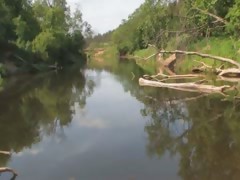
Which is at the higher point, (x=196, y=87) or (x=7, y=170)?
(x=196, y=87)

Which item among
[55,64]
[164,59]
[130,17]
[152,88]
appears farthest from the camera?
[130,17]

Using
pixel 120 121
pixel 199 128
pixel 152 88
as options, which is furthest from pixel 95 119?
pixel 152 88

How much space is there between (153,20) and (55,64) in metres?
22.2

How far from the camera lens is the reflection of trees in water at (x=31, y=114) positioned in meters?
11.3

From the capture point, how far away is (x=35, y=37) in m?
46.2

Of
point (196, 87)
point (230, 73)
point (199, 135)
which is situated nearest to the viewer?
point (199, 135)

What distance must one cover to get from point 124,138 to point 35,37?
3731 cm

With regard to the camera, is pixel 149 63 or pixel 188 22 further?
pixel 149 63

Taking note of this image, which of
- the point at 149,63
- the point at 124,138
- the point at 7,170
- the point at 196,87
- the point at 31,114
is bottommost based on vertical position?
the point at 149,63

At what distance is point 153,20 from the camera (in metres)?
28.0

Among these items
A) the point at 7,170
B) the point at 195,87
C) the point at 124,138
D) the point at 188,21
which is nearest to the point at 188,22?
the point at 188,21

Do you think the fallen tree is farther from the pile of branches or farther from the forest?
the forest

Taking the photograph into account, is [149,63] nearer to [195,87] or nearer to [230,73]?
[230,73]

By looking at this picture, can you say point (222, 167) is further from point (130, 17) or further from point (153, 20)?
point (130, 17)
